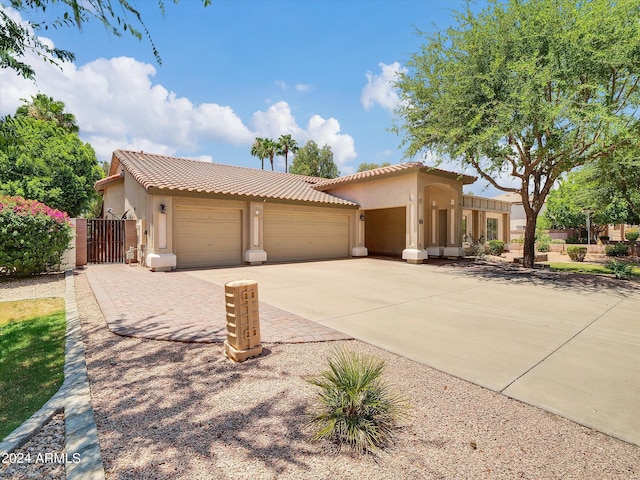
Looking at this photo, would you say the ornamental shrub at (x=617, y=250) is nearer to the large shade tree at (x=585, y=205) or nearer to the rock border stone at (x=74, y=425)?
the large shade tree at (x=585, y=205)

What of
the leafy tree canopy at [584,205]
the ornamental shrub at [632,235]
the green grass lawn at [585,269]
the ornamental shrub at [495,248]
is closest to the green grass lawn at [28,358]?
the green grass lawn at [585,269]

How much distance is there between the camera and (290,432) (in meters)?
3.05

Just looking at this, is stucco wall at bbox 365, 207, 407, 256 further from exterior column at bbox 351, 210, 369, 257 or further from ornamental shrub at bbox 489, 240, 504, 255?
ornamental shrub at bbox 489, 240, 504, 255

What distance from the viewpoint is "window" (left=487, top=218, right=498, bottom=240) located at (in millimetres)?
27781

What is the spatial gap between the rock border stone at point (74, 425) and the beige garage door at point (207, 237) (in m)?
10.6

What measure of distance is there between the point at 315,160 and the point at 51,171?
1043 inches

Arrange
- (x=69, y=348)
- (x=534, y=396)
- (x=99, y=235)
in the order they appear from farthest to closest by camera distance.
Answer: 1. (x=99, y=235)
2. (x=69, y=348)
3. (x=534, y=396)

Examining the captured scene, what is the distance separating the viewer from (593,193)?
21.4 m

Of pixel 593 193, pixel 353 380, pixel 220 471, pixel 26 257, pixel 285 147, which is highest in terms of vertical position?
pixel 285 147

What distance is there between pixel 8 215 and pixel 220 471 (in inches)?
508

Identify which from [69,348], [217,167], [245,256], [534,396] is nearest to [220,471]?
[534,396]

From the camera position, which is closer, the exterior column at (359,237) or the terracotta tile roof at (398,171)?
the terracotta tile roof at (398,171)

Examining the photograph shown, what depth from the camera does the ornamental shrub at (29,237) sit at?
10953 millimetres

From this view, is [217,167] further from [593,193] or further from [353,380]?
[593,193]
